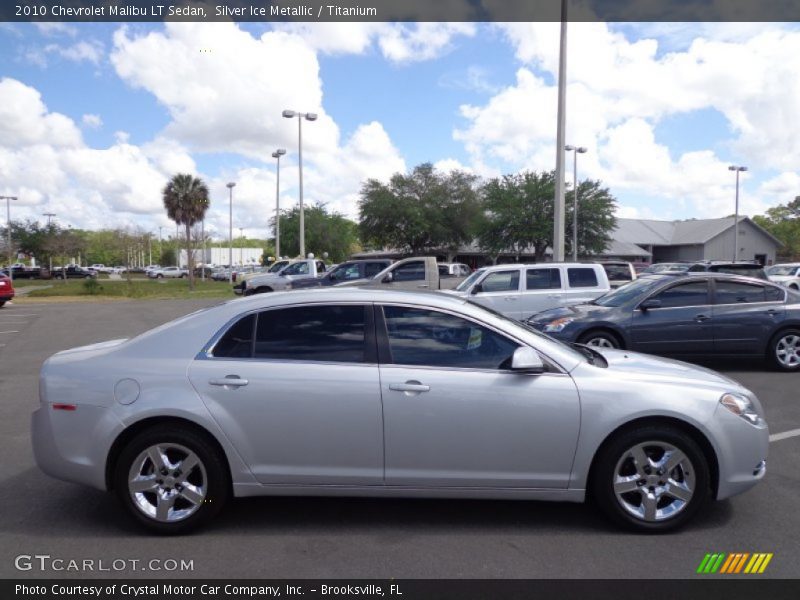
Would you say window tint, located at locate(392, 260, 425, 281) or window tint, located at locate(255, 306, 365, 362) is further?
window tint, located at locate(392, 260, 425, 281)

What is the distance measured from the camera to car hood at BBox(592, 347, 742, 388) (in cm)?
441

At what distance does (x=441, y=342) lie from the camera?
172 inches

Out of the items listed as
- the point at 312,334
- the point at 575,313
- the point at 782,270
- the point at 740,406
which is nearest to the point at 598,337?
the point at 575,313

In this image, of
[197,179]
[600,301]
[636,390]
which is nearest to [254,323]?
[636,390]

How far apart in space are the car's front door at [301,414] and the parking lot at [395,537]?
1.39 feet

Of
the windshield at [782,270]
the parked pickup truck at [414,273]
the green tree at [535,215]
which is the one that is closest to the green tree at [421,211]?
the green tree at [535,215]

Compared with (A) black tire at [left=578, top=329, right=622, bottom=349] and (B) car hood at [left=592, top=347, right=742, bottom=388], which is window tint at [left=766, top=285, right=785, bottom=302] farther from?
(B) car hood at [left=592, top=347, right=742, bottom=388]

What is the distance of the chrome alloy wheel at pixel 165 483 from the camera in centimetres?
422

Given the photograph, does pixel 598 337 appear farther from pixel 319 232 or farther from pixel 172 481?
pixel 319 232

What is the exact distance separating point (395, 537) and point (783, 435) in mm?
4464

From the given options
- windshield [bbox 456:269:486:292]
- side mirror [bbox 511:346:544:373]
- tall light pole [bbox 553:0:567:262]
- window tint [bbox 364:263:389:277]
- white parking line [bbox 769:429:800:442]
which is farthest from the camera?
window tint [bbox 364:263:389:277]

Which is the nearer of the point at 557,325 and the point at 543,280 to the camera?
the point at 557,325

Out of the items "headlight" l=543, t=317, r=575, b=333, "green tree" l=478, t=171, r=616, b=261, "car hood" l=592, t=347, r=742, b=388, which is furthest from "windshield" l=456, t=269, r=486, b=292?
"green tree" l=478, t=171, r=616, b=261

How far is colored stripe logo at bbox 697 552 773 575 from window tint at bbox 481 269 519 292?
1000cm
